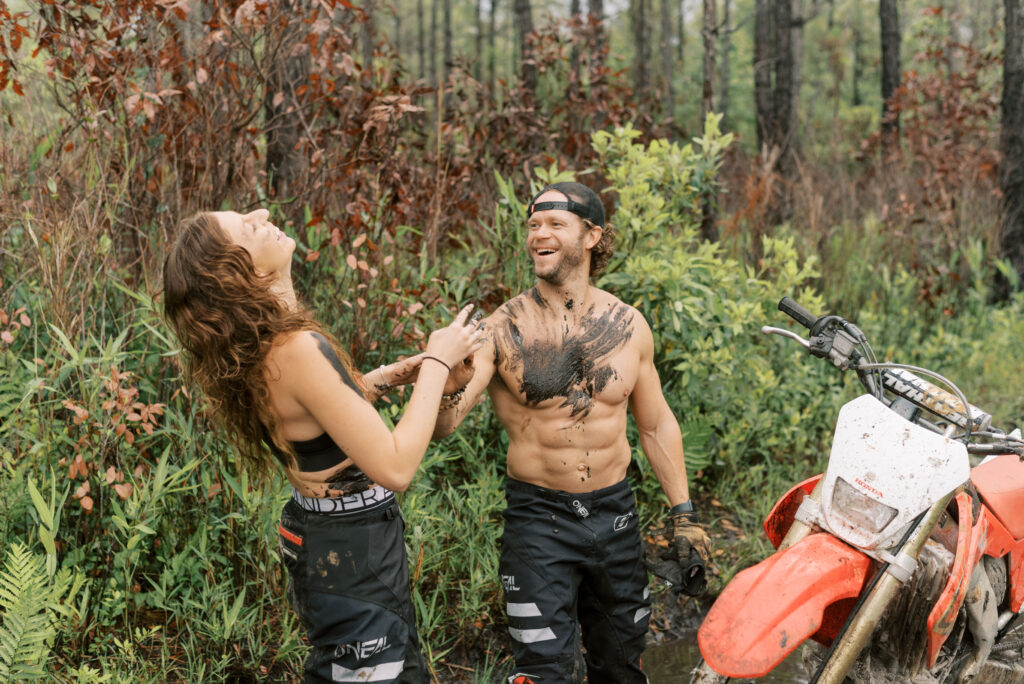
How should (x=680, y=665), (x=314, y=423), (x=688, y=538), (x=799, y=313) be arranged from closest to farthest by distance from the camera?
(x=314, y=423) → (x=799, y=313) → (x=688, y=538) → (x=680, y=665)

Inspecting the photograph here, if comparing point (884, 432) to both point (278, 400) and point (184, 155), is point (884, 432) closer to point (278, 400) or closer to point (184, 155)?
point (278, 400)

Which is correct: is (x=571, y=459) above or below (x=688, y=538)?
above

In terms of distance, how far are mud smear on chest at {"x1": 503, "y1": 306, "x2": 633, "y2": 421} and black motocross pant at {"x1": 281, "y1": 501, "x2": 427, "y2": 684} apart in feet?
2.40

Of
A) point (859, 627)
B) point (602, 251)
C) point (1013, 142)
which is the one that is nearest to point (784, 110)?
point (1013, 142)

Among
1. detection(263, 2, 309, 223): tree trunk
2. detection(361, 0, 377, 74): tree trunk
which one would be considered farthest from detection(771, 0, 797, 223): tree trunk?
detection(263, 2, 309, 223): tree trunk

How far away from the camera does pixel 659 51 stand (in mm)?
27188

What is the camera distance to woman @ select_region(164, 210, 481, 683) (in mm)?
2016

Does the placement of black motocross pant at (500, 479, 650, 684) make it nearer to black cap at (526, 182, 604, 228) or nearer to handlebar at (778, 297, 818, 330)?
handlebar at (778, 297, 818, 330)

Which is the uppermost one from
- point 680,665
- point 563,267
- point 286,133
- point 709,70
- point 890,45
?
point 890,45

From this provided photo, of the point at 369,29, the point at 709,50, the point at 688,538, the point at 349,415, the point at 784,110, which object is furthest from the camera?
the point at 784,110

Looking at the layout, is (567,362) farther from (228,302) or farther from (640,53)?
(640,53)

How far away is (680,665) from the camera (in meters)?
3.49

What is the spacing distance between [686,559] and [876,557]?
0.72m

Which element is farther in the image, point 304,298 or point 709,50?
point 709,50
